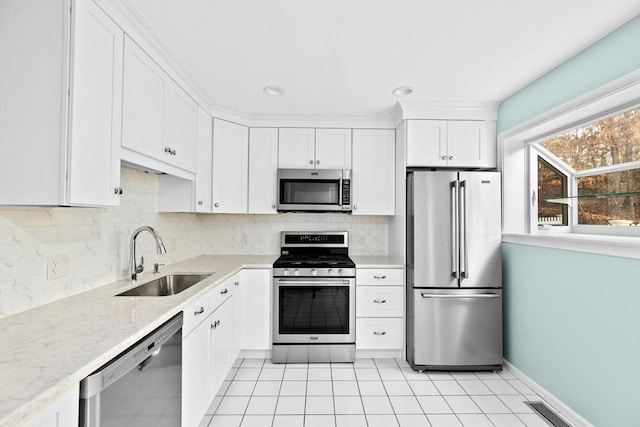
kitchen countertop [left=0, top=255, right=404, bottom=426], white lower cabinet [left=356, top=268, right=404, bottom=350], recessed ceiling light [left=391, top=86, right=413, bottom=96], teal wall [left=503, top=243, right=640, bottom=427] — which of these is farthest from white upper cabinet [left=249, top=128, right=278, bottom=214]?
teal wall [left=503, top=243, right=640, bottom=427]

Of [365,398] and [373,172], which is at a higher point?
[373,172]

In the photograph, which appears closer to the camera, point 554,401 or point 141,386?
point 141,386

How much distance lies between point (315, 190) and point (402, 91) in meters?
1.23

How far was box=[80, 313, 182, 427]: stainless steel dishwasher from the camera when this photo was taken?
40.9 inches

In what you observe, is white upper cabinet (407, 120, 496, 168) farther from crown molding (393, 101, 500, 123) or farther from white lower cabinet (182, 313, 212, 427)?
white lower cabinet (182, 313, 212, 427)

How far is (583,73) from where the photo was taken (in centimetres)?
206

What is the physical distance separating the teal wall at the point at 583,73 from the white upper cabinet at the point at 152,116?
2.68 meters

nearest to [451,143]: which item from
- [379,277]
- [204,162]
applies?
[379,277]

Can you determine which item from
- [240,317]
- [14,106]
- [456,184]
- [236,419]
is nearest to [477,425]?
[236,419]

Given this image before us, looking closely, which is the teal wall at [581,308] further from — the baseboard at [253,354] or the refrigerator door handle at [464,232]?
the baseboard at [253,354]

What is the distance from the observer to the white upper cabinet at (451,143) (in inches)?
121

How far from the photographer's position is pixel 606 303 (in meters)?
→ 1.89

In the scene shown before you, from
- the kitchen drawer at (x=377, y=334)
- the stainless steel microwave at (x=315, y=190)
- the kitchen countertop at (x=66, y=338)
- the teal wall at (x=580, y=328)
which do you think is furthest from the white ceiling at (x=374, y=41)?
the kitchen drawer at (x=377, y=334)

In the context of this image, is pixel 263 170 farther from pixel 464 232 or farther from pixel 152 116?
pixel 464 232
